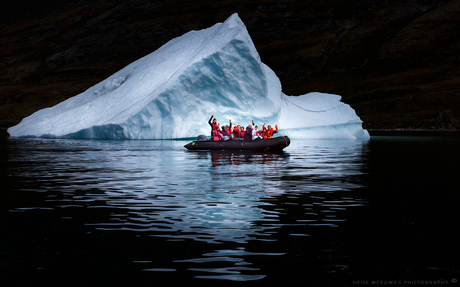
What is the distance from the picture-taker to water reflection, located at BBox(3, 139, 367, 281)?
11.1 metres

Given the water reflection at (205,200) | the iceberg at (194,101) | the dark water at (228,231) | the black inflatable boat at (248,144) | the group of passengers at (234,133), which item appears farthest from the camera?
the iceberg at (194,101)

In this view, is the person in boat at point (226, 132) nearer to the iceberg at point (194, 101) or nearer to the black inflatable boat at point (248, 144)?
the black inflatable boat at point (248, 144)

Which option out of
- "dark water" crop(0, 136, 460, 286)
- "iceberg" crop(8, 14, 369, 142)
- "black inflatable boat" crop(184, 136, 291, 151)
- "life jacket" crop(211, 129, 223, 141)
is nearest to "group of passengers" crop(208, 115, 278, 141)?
"life jacket" crop(211, 129, 223, 141)

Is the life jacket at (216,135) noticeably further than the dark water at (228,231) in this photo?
Yes

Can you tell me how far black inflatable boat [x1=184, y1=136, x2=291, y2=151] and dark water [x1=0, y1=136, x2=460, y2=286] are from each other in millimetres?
16318

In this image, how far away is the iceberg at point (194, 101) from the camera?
4838 cm

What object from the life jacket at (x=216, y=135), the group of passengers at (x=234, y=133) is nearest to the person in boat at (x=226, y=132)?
the group of passengers at (x=234, y=133)

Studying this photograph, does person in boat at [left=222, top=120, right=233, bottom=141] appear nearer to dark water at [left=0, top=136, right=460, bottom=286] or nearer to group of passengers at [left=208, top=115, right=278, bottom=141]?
group of passengers at [left=208, top=115, right=278, bottom=141]

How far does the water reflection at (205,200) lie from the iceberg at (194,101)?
772 inches

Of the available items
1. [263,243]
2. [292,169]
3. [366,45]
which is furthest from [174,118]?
[366,45]

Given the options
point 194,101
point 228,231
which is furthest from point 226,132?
point 228,231

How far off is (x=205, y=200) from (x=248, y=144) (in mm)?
23372

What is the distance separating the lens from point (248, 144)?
39.4 meters

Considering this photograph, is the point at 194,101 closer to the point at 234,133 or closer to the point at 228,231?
the point at 234,133
